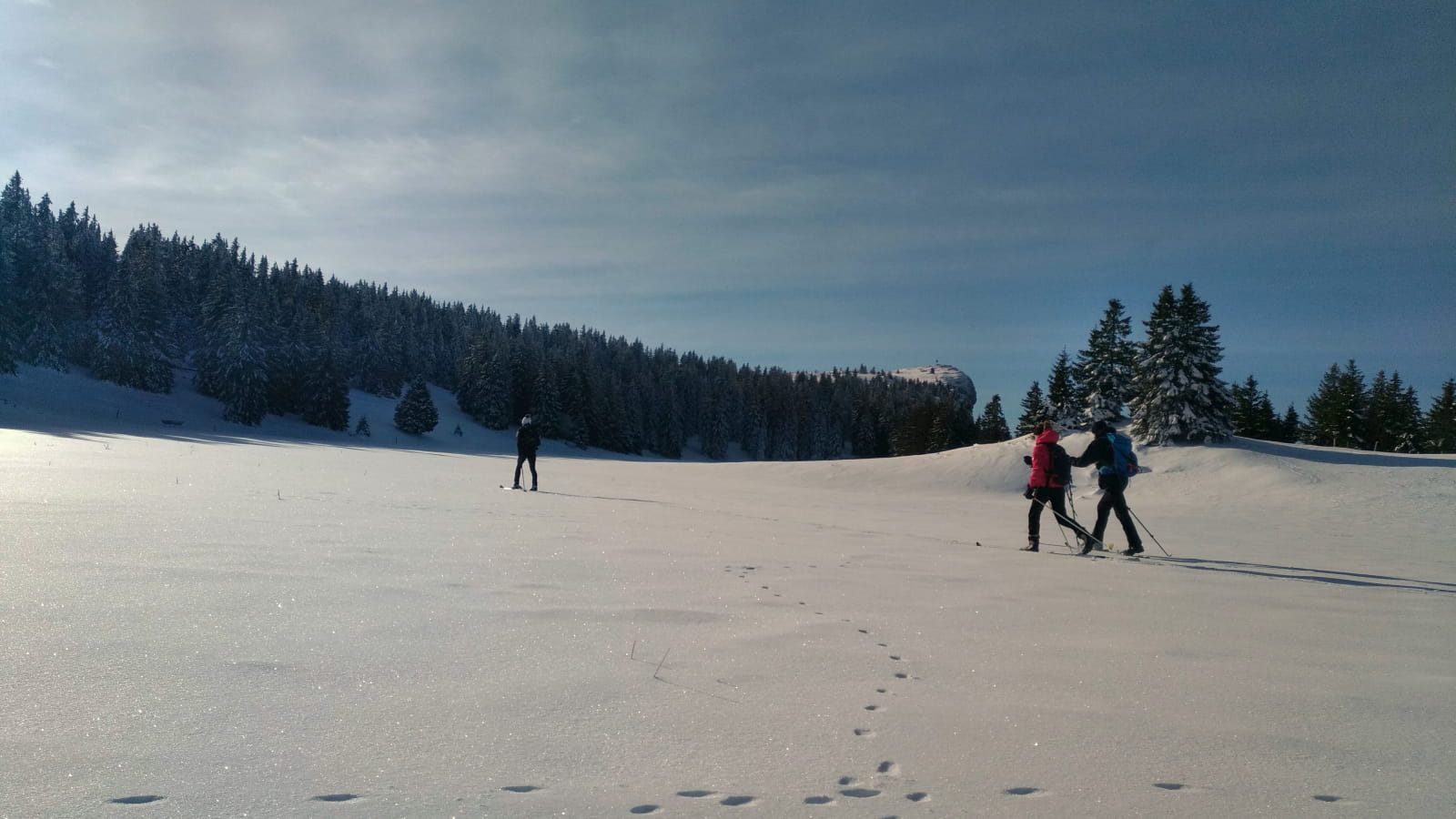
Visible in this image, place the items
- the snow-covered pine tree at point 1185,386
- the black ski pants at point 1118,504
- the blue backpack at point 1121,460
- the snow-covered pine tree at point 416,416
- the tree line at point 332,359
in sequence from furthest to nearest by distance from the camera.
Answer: the snow-covered pine tree at point 416,416 < the tree line at point 332,359 < the snow-covered pine tree at point 1185,386 < the blue backpack at point 1121,460 < the black ski pants at point 1118,504

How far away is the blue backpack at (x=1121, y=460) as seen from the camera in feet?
35.0

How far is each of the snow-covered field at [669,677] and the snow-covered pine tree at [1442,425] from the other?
66.9 meters

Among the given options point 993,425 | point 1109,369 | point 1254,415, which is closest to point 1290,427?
point 1254,415

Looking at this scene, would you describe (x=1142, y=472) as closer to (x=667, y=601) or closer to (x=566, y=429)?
(x=667, y=601)

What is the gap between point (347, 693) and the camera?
10.6 feet

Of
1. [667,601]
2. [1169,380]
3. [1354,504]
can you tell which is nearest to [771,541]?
[667,601]

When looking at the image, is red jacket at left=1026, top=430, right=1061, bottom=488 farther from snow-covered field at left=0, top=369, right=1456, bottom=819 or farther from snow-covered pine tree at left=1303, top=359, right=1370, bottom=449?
snow-covered pine tree at left=1303, top=359, right=1370, bottom=449

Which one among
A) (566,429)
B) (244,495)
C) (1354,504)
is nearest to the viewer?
(244,495)

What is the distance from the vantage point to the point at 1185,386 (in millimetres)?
27578

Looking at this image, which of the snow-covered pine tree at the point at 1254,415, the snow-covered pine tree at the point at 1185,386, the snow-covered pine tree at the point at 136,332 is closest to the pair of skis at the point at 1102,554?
the snow-covered pine tree at the point at 1185,386

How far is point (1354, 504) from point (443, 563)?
24948 millimetres

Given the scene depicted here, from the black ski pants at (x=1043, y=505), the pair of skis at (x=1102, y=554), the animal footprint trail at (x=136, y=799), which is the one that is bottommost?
the pair of skis at (x=1102, y=554)

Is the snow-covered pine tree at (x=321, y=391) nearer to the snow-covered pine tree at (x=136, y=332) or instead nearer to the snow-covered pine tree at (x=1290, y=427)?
the snow-covered pine tree at (x=136, y=332)

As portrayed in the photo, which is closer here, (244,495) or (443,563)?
(443,563)
